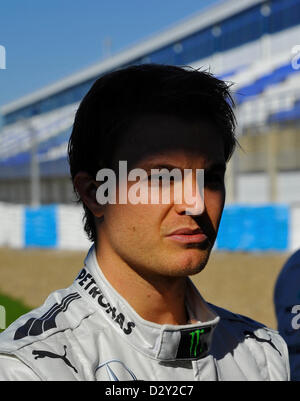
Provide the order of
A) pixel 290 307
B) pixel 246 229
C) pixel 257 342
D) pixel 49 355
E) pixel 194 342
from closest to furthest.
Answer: pixel 49 355, pixel 194 342, pixel 257 342, pixel 290 307, pixel 246 229

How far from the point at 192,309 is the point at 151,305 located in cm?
12

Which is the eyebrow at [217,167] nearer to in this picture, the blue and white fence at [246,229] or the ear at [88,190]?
the ear at [88,190]

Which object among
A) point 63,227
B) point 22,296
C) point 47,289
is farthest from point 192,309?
point 63,227

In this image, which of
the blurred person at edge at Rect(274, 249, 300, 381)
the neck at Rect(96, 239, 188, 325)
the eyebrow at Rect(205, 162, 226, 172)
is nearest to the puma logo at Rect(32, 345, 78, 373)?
the neck at Rect(96, 239, 188, 325)

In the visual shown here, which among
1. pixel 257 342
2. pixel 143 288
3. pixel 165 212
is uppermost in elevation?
pixel 165 212

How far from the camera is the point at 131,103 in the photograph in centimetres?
99

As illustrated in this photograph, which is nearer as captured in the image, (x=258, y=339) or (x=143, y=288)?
(x=143, y=288)

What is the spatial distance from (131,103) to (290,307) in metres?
0.94

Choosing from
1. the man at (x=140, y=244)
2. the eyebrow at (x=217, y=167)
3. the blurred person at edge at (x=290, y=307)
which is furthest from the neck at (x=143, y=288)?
the blurred person at edge at (x=290, y=307)

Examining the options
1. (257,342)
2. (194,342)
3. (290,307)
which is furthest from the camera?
(290,307)

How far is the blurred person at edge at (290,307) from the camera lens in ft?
5.00

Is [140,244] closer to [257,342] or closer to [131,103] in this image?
[131,103]

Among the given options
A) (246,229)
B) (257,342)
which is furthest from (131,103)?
(246,229)

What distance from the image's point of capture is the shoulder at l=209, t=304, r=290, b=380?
1.13m
